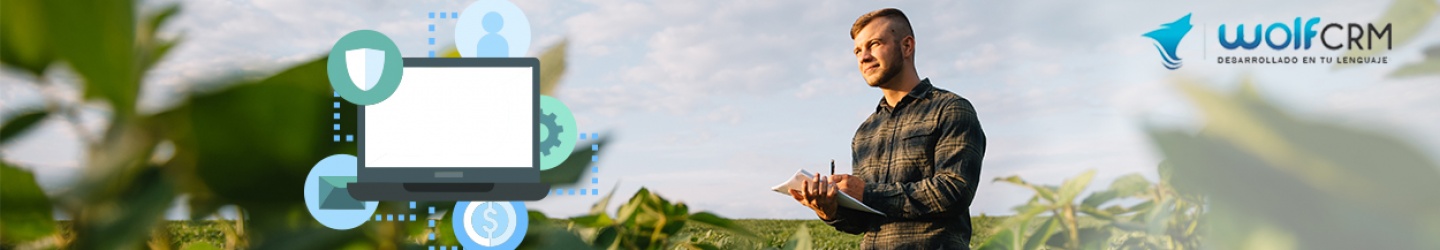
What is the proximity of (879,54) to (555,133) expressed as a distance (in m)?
0.58

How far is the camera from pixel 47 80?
0.18 m

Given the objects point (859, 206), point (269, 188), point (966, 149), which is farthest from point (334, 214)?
point (966, 149)

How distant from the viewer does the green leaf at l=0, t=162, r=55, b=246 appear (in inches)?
6.9

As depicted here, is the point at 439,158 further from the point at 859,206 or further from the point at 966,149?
the point at 966,149

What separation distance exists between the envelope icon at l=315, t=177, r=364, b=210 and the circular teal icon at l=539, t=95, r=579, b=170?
0.07 meters

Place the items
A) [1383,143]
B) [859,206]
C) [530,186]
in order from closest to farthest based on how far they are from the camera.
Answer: [1383,143] < [530,186] < [859,206]

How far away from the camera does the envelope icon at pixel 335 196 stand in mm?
183

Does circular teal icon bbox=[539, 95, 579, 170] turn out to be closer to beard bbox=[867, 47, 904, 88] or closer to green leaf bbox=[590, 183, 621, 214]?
green leaf bbox=[590, 183, 621, 214]

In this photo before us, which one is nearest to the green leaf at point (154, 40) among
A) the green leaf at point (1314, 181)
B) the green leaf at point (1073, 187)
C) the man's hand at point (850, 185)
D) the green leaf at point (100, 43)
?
the green leaf at point (100, 43)

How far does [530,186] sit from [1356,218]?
21 centimetres

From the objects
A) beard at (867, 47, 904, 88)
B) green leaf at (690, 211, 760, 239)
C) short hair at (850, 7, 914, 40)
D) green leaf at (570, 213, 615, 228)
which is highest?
short hair at (850, 7, 914, 40)

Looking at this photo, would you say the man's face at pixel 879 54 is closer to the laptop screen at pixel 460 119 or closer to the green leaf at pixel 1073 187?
the green leaf at pixel 1073 187

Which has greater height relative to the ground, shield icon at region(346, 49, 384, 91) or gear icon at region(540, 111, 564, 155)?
shield icon at region(346, 49, 384, 91)

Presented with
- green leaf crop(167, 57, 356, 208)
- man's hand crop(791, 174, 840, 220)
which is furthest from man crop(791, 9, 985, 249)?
green leaf crop(167, 57, 356, 208)
